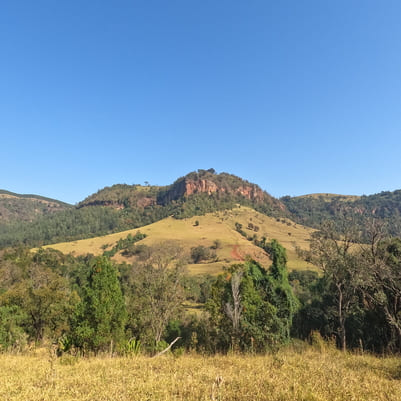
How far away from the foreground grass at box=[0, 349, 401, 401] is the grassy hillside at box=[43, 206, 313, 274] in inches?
3845

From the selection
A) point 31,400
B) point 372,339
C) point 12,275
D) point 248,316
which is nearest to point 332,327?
point 372,339

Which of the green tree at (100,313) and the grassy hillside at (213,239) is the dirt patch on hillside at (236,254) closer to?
the grassy hillside at (213,239)

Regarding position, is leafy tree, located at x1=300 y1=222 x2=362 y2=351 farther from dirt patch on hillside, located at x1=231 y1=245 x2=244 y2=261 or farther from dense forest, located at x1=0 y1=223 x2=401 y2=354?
dirt patch on hillside, located at x1=231 y1=245 x2=244 y2=261

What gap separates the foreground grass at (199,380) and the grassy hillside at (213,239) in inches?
3845

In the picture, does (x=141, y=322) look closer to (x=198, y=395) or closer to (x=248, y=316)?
(x=248, y=316)

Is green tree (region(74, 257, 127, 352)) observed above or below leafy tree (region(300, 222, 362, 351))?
below

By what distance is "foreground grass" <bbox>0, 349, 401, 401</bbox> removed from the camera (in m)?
4.74

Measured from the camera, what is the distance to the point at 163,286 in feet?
78.1

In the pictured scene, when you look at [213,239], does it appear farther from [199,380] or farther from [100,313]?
[199,380]

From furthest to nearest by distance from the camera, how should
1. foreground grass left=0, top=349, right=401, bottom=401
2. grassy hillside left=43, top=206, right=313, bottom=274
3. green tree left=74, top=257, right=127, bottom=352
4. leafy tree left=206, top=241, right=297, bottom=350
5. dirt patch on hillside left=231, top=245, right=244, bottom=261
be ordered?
1. dirt patch on hillside left=231, top=245, right=244, bottom=261
2. grassy hillside left=43, top=206, right=313, bottom=274
3. leafy tree left=206, top=241, right=297, bottom=350
4. green tree left=74, top=257, right=127, bottom=352
5. foreground grass left=0, top=349, right=401, bottom=401

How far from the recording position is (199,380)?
5.66 metres

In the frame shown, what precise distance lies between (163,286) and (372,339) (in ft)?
65.1

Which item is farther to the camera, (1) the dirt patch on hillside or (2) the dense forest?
(1) the dirt patch on hillside

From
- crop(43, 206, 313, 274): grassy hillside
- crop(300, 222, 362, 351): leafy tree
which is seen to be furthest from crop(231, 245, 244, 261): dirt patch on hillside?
crop(300, 222, 362, 351): leafy tree
